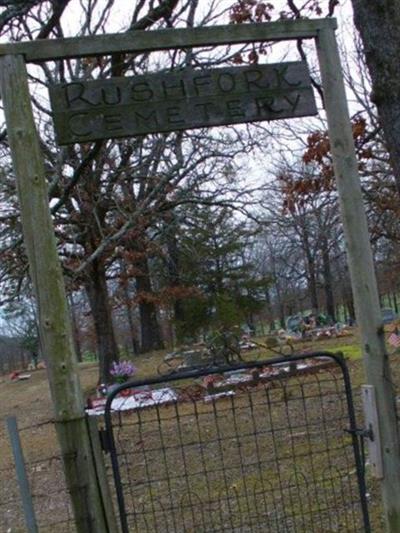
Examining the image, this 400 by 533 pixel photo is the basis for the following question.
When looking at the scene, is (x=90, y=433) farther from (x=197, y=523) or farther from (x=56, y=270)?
(x=197, y=523)

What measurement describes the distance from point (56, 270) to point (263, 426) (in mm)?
6006

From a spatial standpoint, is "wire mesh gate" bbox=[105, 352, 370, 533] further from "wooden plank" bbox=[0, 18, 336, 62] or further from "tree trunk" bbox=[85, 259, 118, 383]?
"tree trunk" bbox=[85, 259, 118, 383]

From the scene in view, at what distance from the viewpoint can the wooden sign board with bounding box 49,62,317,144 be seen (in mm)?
3264

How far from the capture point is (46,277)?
3164 millimetres

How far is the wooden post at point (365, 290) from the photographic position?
11.5ft

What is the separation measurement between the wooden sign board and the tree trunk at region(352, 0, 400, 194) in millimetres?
809

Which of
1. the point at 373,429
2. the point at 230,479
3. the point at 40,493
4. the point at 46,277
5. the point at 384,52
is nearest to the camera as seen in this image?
the point at 46,277

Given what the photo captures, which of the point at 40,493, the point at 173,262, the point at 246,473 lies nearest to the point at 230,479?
the point at 246,473

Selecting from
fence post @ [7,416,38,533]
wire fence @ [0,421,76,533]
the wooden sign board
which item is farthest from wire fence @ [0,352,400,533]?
the wooden sign board

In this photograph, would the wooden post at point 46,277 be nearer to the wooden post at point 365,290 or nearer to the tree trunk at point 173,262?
the wooden post at point 365,290

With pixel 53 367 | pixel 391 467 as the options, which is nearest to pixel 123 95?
pixel 53 367

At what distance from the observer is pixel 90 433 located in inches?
128

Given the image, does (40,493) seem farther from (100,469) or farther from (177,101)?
(177,101)

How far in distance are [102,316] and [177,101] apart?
1447cm
